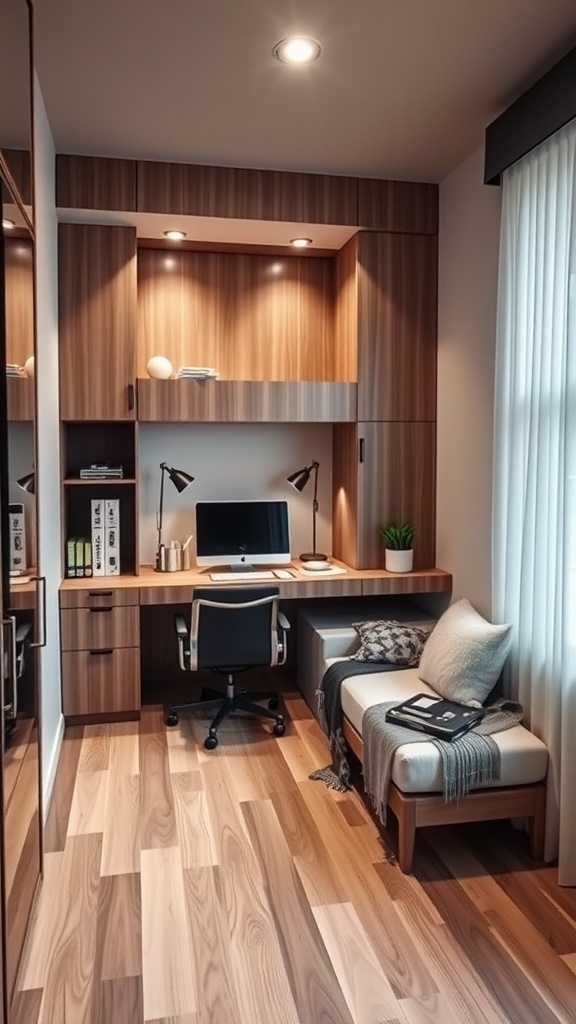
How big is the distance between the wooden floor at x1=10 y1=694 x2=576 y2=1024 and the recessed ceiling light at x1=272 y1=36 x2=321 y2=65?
2.82 metres

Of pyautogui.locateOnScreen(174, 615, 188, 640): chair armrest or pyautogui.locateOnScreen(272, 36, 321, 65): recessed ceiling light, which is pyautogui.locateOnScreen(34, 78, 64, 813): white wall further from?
pyautogui.locateOnScreen(272, 36, 321, 65): recessed ceiling light

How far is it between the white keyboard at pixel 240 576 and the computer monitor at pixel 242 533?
92 mm

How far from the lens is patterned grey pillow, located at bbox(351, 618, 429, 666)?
3311 mm

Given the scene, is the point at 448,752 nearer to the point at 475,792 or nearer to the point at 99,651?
the point at 475,792

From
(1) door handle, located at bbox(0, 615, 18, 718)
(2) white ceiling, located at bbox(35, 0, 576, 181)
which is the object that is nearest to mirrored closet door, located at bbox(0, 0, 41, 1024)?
(1) door handle, located at bbox(0, 615, 18, 718)

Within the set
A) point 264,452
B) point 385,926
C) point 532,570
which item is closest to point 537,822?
point 385,926

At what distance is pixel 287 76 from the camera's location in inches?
103

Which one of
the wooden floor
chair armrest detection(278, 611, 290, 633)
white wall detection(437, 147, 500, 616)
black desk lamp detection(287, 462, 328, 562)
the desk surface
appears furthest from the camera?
black desk lamp detection(287, 462, 328, 562)

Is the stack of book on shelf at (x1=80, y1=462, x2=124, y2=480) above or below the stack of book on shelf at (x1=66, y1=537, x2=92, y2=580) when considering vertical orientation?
above

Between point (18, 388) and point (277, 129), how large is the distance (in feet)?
6.14

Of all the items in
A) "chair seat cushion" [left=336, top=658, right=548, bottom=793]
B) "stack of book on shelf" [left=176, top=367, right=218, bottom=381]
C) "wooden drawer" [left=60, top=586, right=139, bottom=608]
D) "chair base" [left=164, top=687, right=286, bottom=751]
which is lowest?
"chair base" [left=164, top=687, right=286, bottom=751]

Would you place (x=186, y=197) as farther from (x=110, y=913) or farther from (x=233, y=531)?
(x=110, y=913)

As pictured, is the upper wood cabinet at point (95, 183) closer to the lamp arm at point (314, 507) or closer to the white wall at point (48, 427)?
the white wall at point (48, 427)

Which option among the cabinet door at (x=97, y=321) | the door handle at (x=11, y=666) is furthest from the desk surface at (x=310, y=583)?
the door handle at (x=11, y=666)
